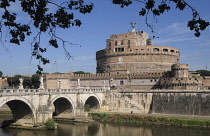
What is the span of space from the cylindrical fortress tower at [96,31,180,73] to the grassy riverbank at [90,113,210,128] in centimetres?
2149

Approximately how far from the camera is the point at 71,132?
37531 millimetres

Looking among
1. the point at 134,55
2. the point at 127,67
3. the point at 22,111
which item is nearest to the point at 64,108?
the point at 22,111

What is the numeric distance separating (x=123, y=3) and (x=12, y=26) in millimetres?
3427

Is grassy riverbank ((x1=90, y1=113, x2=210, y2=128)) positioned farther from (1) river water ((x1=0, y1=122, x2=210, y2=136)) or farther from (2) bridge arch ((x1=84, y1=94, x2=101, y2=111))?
(2) bridge arch ((x1=84, y1=94, x2=101, y2=111))

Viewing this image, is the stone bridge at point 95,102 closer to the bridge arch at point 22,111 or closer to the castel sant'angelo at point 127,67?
the bridge arch at point 22,111

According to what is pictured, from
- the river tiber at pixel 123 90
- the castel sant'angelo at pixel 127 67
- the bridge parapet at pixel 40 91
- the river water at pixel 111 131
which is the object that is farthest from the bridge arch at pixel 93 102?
the river water at pixel 111 131

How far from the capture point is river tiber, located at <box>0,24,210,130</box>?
37.3 meters

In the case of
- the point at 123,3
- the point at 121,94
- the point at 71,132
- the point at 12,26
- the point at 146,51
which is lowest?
the point at 71,132

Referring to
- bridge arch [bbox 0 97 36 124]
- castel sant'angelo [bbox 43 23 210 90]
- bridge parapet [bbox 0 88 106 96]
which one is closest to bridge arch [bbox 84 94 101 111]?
bridge parapet [bbox 0 88 106 96]

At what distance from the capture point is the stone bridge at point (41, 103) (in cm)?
3384

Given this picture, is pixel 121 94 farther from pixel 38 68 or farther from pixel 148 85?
pixel 38 68

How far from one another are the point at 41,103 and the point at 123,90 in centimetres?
2352

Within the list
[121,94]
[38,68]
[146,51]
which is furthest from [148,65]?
[38,68]

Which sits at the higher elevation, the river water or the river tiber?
the river tiber
